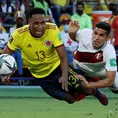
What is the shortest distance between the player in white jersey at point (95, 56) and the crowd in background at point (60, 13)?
4.49 meters

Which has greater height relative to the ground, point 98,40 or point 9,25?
point 98,40

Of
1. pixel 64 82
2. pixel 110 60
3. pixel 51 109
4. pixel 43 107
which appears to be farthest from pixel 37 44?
pixel 43 107

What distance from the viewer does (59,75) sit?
32.8 ft

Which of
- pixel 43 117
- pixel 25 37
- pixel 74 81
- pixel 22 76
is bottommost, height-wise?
pixel 22 76

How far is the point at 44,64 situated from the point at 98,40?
100 cm

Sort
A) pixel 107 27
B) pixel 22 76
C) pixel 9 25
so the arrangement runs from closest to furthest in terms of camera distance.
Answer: pixel 107 27 < pixel 22 76 < pixel 9 25

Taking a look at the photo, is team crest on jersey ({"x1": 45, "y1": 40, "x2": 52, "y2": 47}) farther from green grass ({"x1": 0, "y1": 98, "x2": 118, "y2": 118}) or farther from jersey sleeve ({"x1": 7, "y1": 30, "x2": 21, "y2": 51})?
green grass ({"x1": 0, "y1": 98, "x2": 118, "y2": 118})

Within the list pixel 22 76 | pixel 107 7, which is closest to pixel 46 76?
pixel 22 76

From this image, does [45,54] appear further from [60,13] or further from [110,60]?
[60,13]

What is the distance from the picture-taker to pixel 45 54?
31.7 feet

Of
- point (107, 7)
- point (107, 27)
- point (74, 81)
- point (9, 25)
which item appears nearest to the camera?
point (107, 27)

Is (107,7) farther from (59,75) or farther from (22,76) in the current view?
(59,75)

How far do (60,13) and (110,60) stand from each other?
25.5 feet

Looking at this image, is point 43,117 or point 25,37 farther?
point 43,117
